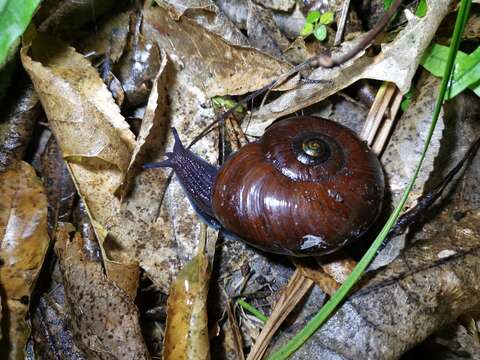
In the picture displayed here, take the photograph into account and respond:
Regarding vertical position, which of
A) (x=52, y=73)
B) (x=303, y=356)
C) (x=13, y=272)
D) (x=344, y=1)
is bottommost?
(x=13, y=272)

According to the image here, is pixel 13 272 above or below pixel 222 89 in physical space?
below

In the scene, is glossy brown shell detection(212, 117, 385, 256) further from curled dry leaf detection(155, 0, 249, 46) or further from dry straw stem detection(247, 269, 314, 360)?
curled dry leaf detection(155, 0, 249, 46)

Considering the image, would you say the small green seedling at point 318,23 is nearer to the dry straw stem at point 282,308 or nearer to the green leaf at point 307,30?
the green leaf at point 307,30

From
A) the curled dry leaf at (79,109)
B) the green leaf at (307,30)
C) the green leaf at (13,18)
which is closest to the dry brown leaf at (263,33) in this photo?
the green leaf at (307,30)

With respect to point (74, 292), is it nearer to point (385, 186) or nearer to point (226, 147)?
point (226, 147)

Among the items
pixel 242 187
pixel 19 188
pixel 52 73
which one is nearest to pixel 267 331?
pixel 242 187

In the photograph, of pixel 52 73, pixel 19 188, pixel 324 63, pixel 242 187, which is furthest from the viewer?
pixel 19 188
